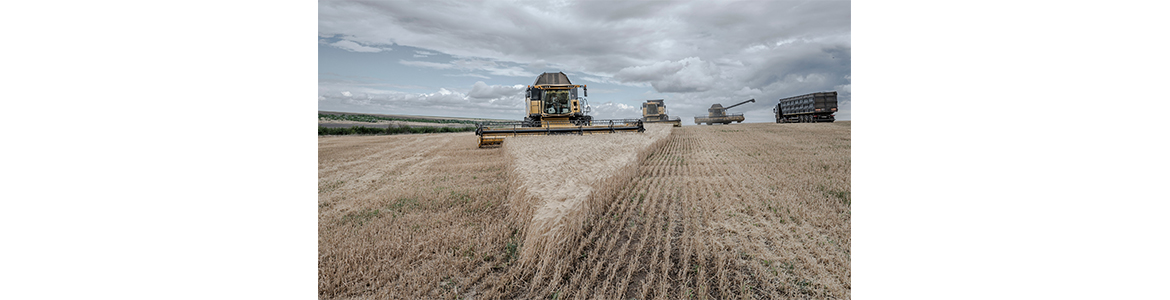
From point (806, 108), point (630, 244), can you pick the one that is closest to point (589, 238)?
point (630, 244)

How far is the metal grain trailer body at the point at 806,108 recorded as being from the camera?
20156 millimetres

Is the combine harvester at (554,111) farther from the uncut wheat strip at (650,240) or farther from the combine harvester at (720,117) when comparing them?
the combine harvester at (720,117)

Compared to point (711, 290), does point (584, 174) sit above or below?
above

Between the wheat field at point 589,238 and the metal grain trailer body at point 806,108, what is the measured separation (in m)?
17.1

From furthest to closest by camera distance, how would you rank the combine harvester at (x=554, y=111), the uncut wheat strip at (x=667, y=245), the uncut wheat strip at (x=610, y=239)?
the combine harvester at (x=554, y=111), the uncut wheat strip at (x=610, y=239), the uncut wheat strip at (x=667, y=245)

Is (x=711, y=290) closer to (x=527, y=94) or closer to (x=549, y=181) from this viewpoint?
(x=549, y=181)

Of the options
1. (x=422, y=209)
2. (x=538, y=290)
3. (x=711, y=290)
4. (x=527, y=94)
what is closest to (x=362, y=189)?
(x=422, y=209)

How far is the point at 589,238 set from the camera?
9.92 feet

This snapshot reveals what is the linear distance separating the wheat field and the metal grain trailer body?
17.1 m

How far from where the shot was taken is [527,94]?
558 inches

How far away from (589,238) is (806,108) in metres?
25.2

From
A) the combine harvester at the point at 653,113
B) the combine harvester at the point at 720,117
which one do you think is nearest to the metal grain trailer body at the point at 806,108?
the combine harvester at the point at 720,117

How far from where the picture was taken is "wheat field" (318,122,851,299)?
2.38m

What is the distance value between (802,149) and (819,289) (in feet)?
26.9
